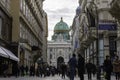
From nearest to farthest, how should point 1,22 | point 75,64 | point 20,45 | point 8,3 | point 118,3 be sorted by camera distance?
point 75,64, point 118,3, point 1,22, point 8,3, point 20,45

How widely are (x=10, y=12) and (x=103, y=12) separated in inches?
628

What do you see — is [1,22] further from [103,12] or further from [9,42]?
[103,12]

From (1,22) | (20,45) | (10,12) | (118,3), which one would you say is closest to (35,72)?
(20,45)

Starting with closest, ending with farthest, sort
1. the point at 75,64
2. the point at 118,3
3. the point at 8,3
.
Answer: the point at 75,64 < the point at 118,3 < the point at 8,3

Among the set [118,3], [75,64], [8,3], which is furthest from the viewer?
[8,3]

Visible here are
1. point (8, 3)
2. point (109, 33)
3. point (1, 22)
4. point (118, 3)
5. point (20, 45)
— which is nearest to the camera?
point (118, 3)

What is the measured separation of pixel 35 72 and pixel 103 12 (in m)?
14.2

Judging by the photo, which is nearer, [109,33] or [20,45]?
[20,45]

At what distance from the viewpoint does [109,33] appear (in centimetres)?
5850

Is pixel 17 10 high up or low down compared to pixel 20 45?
up

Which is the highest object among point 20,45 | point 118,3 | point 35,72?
point 118,3

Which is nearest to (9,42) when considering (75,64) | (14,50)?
(14,50)

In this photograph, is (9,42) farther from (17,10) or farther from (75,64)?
(75,64)

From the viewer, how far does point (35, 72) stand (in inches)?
2159
